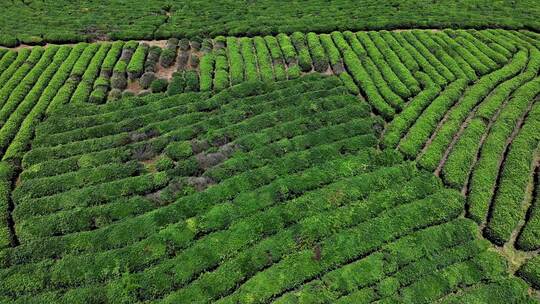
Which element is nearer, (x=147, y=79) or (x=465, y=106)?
(x=465, y=106)

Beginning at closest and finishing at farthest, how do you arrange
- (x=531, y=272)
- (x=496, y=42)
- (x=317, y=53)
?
(x=531, y=272)
(x=317, y=53)
(x=496, y=42)

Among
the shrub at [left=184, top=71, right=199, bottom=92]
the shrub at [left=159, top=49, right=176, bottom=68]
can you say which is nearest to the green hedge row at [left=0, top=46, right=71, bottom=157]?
the shrub at [left=159, top=49, right=176, bottom=68]

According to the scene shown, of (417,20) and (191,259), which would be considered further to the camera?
(417,20)

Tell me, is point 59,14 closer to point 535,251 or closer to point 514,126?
point 514,126

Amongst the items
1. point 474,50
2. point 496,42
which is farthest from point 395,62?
point 496,42

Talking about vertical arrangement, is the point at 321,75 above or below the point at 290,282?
above

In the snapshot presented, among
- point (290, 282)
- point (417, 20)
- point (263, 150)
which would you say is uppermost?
point (417, 20)

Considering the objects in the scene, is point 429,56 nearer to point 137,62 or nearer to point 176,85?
point 176,85

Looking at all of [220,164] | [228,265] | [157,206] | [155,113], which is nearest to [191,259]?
[228,265]

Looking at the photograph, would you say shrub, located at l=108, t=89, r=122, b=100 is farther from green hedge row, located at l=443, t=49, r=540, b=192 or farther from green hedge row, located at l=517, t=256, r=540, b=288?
green hedge row, located at l=517, t=256, r=540, b=288
